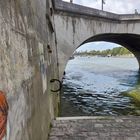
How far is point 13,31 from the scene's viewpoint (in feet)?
10.6

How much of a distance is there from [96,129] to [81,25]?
1265cm

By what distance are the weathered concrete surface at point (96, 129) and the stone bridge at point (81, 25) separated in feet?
31.6

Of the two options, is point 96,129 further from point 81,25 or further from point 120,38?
point 120,38

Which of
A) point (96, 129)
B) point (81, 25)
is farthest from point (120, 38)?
point (96, 129)

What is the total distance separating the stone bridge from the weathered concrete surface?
963cm

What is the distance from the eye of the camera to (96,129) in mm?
7520

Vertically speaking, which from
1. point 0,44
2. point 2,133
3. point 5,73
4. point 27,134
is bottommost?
point 27,134

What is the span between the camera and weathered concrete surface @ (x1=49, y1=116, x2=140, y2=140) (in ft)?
22.7

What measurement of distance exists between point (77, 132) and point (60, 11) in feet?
37.1

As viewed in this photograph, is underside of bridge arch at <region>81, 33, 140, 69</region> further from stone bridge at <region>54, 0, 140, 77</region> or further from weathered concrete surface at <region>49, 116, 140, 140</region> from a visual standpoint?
weathered concrete surface at <region>49, 116, 140, 140</region>

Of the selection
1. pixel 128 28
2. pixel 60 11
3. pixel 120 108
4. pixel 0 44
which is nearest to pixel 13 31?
pixel 0 44

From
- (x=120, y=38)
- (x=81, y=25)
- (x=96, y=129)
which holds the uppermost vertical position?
(x=81, y=25)

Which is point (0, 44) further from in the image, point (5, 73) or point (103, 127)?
point (103, 127)

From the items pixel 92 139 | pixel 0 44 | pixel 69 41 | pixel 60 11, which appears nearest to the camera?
pixel 0 44
